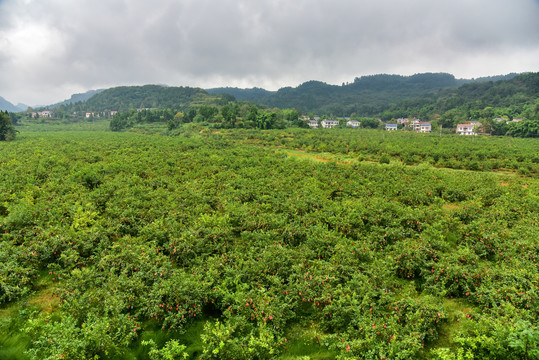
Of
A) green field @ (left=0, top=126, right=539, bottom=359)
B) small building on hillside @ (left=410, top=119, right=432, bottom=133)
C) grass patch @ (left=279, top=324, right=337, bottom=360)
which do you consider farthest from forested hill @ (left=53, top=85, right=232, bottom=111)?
grass patch @ (left=279, top=324, right=337, bottom=360)

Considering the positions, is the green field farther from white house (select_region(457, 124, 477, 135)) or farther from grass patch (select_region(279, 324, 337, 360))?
white house (select_region(457, 124, 477, 135))

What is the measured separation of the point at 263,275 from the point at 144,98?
639 ft

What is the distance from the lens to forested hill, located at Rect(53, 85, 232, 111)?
153750mm

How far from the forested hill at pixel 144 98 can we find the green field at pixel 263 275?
143 meters

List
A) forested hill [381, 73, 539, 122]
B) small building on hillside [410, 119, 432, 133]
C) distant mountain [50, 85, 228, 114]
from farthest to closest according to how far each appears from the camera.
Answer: distant mountain [50, 85, 228, 114], forested hill [381, 73, 539, 122], small building on hillside [410, 119, 432, 133]

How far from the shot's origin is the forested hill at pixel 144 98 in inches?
6053

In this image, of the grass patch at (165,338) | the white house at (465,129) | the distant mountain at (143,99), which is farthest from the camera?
the distant mountain at (143,99)

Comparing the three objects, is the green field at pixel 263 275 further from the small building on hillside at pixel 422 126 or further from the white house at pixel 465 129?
the small building on hillside at pixel 422 126

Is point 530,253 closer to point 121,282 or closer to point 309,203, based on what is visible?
point 309,203

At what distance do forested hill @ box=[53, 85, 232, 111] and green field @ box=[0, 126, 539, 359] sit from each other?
5623 inches

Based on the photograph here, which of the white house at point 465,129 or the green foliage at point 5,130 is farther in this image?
the white house at point 465,129

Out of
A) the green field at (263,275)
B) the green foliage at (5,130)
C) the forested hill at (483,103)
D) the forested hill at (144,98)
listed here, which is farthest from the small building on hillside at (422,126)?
the green foliage at (5,130)

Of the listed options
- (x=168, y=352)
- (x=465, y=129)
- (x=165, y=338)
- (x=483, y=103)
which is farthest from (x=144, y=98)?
(x=168, y=352)

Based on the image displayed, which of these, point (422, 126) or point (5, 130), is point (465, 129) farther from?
point (5, 130)
